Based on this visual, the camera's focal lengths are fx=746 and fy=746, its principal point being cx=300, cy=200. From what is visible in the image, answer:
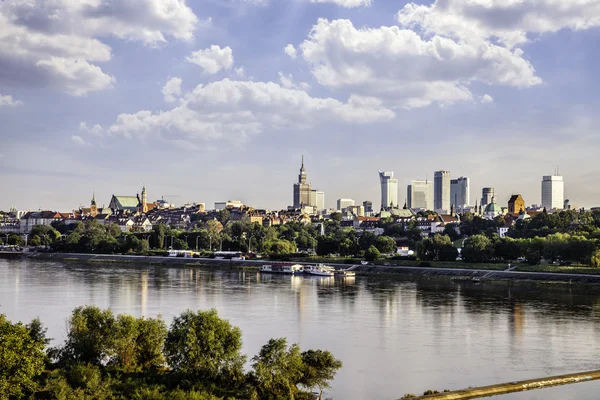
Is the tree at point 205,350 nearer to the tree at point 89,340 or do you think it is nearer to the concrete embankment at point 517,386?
the tree at point 89,340

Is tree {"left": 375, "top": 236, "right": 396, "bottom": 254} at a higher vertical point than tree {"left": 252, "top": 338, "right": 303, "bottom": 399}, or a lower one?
higher

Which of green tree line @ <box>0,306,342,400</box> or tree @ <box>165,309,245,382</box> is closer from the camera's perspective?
green tree line @ <box>0,306,342,400</box>

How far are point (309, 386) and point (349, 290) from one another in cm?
3083

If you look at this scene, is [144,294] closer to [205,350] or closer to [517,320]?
[517,320]

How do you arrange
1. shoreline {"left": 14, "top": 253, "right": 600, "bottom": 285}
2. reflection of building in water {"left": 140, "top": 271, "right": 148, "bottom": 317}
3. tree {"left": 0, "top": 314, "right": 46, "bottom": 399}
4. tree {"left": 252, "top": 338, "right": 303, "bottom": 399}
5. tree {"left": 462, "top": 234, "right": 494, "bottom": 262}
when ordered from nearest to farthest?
tree {"left": 0, "top": 314, "right": 46, "bottom": 399}
tree {"left": 252, "top": 338, "right": 303, "bottom": 399}
reflection of building in water {"left": 140, "top": 271, "right": 148, "bottom": 317}
shoreline {"left": 14, "top": 253, "right": 600, "bottom": 285}
tree {"left": 462, "top": 234, "right": 494, "bottom": 262}

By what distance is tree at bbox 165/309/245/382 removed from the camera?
19016 mm

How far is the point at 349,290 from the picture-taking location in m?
50.2

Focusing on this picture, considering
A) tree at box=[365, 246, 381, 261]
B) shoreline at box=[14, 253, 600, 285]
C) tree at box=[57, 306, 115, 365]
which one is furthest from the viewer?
tree at box=[365, 246, 381, 261]

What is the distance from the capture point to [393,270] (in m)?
68.3

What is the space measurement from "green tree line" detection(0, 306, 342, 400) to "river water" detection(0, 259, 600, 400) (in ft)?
6.19

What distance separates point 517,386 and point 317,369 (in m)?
5.85

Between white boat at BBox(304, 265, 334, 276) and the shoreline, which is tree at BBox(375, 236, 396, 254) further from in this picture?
white boat at BBox(304, 265, 334, 276)

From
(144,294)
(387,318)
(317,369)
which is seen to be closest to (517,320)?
(387,318)

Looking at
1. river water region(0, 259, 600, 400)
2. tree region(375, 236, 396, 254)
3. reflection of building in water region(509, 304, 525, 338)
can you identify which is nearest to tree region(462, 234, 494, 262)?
river water region(0, 259, 600, 400)
